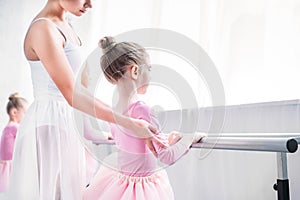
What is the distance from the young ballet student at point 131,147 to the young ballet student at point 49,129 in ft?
0.31

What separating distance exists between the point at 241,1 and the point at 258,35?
113 mm

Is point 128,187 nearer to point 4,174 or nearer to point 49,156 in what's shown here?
point 49,156

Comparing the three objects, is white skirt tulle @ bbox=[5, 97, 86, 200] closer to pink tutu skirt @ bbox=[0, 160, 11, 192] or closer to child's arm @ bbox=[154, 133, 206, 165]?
child's arm @ bbox=[154, 133, 206, 165]

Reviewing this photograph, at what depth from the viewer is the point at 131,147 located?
90 centimetres

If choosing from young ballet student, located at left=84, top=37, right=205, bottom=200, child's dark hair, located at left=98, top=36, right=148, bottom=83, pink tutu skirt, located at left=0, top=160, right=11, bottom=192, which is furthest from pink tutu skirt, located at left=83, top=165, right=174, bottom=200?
pink tutu skirt, located at left=0, top=160, right=11, bottom=192

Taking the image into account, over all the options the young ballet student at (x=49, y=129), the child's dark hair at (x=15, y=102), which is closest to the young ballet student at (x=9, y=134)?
the child's dark hair at (x=15, y=102)

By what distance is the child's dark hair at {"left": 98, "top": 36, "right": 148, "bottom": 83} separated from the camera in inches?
36.2

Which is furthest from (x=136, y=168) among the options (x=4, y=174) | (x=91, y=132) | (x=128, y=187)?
(x=4, y=174)

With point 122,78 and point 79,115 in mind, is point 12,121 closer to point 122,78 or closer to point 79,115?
point 79,115

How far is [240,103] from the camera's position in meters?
1.10

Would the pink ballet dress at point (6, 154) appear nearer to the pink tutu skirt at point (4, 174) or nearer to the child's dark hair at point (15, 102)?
the pink tutu skirt at point (4, 174)

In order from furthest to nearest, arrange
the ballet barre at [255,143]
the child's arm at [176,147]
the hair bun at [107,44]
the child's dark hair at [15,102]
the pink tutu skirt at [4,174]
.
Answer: the child's dark hair at [15,102], the pink tutu skirt at [4,174], the hair bun at [107,44], the child's arm at [176,147], the ballet barre at [255,143]

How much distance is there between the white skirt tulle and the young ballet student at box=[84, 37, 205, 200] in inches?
3.5

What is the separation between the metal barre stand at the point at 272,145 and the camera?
704 millimetres
